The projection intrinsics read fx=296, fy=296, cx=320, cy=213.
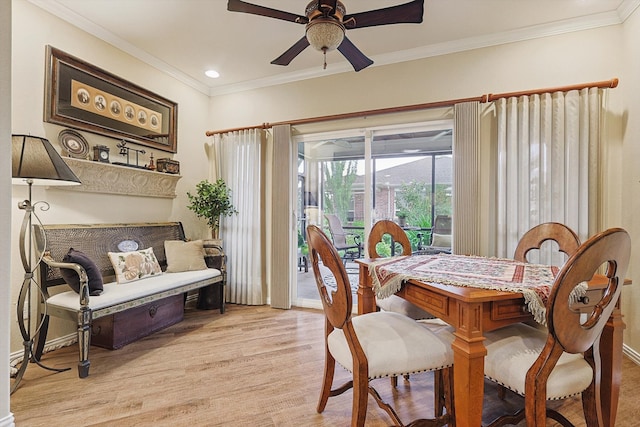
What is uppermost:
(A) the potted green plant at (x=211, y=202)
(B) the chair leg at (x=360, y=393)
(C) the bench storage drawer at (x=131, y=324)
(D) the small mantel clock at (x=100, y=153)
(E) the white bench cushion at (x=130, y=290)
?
(D) the small mantel clock at (x=100, y=153)

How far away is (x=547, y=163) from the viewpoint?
2643 millimetres

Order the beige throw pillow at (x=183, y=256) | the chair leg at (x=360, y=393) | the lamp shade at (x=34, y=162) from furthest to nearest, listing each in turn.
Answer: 1. the beige throw pillow at (x=183, y=256)
2. the lamp shade at (x=34, y=162)
3. the chair leg at (x=360, y=393)

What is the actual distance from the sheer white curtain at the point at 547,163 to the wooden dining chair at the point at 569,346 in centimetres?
164

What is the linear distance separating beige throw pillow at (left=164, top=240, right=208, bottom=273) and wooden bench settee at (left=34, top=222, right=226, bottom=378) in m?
0.08

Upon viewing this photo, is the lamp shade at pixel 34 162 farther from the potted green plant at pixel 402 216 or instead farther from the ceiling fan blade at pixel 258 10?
the potted green plant at pixel 402 216

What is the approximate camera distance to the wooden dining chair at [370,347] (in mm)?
1303

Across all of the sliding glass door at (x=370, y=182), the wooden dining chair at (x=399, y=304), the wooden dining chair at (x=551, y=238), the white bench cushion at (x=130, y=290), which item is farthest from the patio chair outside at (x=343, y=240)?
the wooden dining chair at (x=551, y=238)

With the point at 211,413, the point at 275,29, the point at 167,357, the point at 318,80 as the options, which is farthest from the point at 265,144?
the point at 211,413

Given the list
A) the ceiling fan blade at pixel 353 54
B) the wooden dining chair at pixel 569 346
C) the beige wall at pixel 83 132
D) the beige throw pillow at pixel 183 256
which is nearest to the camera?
the wooden dining chair at pixel 569 346

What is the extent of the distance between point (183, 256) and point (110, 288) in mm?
827

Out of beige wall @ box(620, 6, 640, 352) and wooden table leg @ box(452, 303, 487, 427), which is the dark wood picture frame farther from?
beige wall @ box(620, 6, 640, 352)

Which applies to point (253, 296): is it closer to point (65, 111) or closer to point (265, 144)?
point (265, 144)

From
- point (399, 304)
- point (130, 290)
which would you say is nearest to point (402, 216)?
point (399, 304)

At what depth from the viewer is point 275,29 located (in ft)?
9.28
